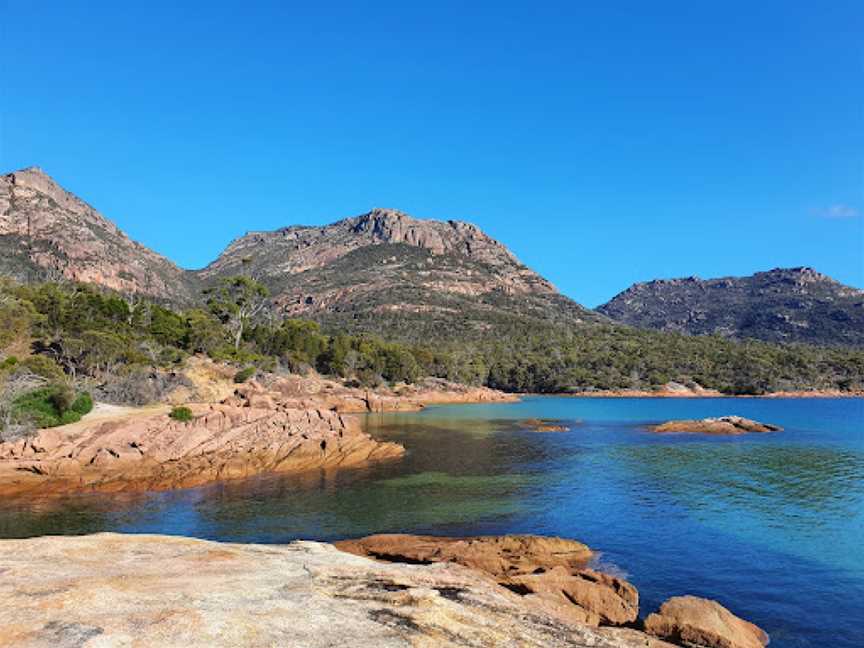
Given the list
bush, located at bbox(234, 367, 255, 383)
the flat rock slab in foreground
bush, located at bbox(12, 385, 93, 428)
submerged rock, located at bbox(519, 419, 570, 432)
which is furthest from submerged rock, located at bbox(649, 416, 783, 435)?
the flat rock slab in foreground

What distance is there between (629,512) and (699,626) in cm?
1732

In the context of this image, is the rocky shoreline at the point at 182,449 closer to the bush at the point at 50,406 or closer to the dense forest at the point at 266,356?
the bush at the point at 50,406

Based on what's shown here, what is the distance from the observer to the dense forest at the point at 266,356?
5631cm

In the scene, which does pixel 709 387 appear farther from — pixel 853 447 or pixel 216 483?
pixel 216 483

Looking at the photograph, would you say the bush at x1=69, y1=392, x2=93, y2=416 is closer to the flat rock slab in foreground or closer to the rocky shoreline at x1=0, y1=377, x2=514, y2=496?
the rocky shoreline at x1=0, y1=377, x2=514, y2=496

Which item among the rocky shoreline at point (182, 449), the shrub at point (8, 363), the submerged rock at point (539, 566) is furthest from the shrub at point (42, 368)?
the submerged rock at point (539, 566)

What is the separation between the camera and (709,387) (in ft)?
541

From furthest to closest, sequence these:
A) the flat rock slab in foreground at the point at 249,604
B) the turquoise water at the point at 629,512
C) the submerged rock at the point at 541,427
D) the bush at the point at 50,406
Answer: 1. the submerged rock at the point at 541,427
2. the bush at the point at 50,406
3. the turquoise water at the point at 629,512
4. the flat rock slab in foreground at the point at 249,604

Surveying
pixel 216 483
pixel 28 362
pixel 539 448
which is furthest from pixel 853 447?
pixel 28 362

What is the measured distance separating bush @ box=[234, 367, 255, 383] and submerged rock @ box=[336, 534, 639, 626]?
5714 centimetres

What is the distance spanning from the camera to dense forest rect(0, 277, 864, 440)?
56.3 metres

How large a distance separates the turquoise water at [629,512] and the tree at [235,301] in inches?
2437

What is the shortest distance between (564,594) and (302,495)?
22.5m

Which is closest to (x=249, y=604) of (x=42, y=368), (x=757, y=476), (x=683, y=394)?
(x=757, y=476)
